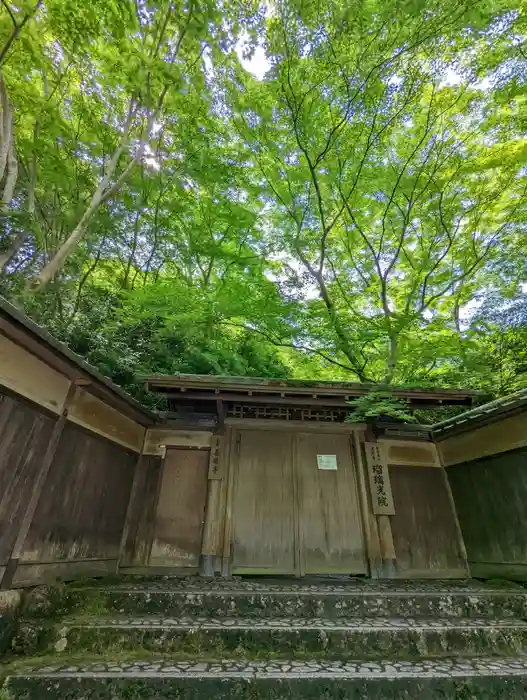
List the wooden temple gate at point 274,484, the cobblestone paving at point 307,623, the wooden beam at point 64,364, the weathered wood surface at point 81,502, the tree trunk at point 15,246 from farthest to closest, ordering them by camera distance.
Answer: the tree trunk at point 15,246 → the wooden temple gate at point 274,484 → the weathered wood surface at point 81,502 → the cobblestone paving at point 307,623 → the wooden beam at point 64,364

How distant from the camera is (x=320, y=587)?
5.04 m

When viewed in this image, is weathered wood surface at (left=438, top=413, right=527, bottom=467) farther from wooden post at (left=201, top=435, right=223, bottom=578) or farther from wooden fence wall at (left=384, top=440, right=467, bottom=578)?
wooden post at (left=201, top=435, right=223, bottom=578)

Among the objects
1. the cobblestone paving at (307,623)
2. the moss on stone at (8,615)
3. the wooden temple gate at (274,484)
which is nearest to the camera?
the moss on stone at (8,615)

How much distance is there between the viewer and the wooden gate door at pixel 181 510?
612 centimetres

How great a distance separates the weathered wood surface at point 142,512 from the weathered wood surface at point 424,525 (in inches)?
191

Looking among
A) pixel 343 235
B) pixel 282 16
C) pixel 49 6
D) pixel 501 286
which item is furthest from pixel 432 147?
pixel 49 6

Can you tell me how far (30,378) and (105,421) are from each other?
183 centimetres

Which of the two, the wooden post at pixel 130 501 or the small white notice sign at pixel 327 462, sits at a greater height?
the small white notice sign at pixel 327 462

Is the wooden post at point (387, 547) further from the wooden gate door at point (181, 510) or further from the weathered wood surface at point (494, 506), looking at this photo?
the wooden gate door at point (181, 510)

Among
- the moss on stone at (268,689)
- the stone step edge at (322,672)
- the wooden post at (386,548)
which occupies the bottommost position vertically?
the moss on stone at (268,689)

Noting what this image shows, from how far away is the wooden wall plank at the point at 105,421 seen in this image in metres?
4.88

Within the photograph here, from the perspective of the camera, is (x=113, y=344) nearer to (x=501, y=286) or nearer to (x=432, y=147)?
(x=432, y=147)

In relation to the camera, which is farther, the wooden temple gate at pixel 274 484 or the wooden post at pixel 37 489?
the wooden temple gate at pixel 274 484

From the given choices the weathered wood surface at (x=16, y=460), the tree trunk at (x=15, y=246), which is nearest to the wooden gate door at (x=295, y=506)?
the weathered wood surface at (x=16, y=460)
